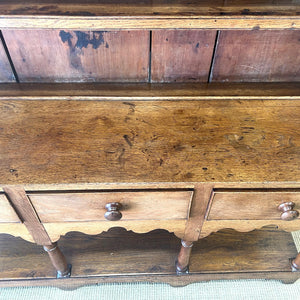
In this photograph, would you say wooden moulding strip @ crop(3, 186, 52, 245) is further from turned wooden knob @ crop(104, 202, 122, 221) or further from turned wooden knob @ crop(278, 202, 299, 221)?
turned wooden knob @ crop(278, 202, 299, 221)

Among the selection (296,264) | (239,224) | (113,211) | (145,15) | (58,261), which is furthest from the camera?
(296,264)

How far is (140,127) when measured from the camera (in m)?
0.78

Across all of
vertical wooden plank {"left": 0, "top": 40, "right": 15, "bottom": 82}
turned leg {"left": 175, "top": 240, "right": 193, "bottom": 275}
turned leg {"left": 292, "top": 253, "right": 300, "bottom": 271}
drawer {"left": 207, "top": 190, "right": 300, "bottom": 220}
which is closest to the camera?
drawer {"left": 207, "top": 190, "right": 300, "bottom": 220}

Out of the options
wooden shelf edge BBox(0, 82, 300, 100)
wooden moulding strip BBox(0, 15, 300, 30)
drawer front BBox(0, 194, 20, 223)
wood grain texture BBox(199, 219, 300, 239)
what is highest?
wooden moulding strip BBox(0, 15, 300, 30)

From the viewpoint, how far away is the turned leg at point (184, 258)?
3.05 ft

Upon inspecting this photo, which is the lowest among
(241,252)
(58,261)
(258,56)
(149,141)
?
(241,252)

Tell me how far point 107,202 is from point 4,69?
51cm

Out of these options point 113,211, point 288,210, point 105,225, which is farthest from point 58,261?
point 288,210

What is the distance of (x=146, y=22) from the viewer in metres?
0.62

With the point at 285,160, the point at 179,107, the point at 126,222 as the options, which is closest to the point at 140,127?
the point at 179,107

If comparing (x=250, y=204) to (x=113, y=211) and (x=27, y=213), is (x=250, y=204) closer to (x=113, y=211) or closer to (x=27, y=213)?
(x=113, y=211)

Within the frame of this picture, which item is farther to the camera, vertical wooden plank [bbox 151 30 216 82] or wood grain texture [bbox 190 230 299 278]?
wood grain texture [bbox 190 230 299 278]

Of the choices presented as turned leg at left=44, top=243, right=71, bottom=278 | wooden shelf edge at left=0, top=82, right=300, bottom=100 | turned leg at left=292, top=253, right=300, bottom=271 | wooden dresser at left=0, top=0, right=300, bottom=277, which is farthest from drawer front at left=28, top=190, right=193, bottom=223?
turned leg at left=292, top=253, right=300, bottom=271

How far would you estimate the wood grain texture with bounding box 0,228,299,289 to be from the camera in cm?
107
